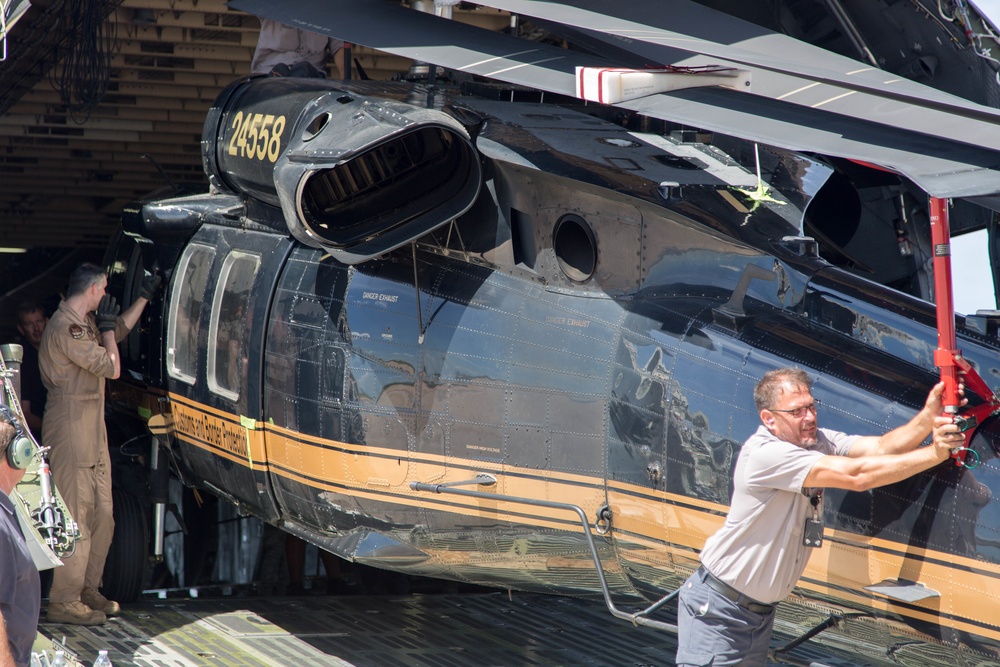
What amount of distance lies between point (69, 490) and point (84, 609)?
78 cm

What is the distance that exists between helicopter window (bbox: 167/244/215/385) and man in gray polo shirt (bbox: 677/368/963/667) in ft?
13.2

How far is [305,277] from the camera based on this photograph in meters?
6.39

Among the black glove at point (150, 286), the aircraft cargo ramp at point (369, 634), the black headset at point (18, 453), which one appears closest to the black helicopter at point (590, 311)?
the aircraft cargo ramp at point (369, 634)

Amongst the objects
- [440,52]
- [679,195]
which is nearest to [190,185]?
[440,52]

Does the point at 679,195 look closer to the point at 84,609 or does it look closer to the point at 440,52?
the point at 440,52

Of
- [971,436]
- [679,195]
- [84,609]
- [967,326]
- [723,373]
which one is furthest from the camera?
[84,609]

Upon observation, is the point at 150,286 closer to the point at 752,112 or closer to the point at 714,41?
the point at 714,41

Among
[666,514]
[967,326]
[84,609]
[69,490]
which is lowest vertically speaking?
[84,609]

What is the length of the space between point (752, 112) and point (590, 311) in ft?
4.89

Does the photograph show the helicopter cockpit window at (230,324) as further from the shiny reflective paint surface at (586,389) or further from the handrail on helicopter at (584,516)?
the handrail on helicopter at (584,516)

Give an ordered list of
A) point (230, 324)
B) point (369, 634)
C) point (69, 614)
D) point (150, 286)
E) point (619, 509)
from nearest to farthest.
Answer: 1. point (619, 509)
2. point (230, 324)
3. point (69, 614)
4. point (369, 634)
5. point (150, 286)

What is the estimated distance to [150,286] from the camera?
319 inches

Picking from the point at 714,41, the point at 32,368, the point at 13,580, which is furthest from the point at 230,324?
the point at 32,368

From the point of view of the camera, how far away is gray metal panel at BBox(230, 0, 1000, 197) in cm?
347
